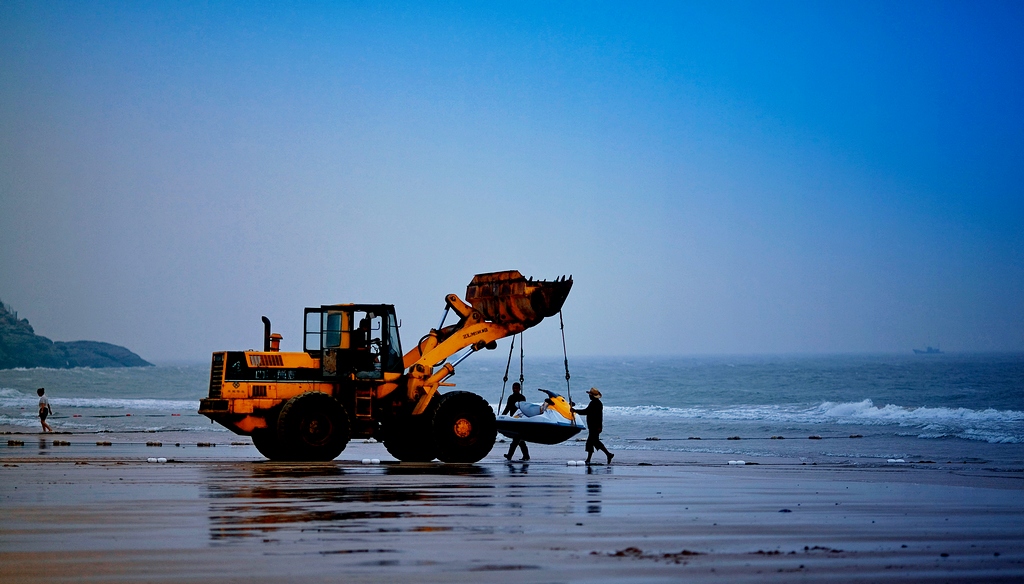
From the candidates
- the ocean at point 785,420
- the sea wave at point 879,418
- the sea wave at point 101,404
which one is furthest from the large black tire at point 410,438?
the sea wave at point 101,404

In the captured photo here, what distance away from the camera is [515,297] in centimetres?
2259

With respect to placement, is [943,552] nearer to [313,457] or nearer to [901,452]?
[313,457]

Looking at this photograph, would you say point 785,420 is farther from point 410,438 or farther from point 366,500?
point 366,500

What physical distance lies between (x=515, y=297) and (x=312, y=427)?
14.9 ft

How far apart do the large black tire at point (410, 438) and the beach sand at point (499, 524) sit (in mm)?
1885

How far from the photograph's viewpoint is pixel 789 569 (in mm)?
9453

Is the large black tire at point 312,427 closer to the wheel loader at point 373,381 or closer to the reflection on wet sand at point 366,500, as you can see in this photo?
the wheel loader at point 373,381

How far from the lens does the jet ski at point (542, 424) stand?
23.9 meters

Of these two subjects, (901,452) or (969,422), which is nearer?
(901,452)

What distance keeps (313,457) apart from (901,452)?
1512 cm

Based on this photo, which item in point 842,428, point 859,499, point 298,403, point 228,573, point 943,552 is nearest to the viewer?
point 228,573

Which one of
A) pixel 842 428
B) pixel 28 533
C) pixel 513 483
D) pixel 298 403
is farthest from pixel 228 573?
pixel 842 428

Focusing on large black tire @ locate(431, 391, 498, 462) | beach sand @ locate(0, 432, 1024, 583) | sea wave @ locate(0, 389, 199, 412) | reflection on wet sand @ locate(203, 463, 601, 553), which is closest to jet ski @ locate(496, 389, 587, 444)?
large black tire @ locate(431, 391, 498, 462)

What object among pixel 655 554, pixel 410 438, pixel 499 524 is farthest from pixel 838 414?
pixel 655 554
